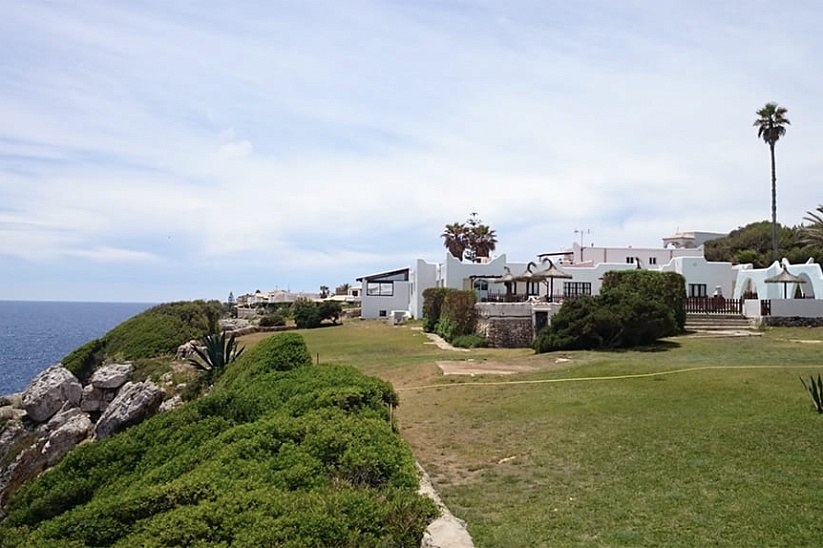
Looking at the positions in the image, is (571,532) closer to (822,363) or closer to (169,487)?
(169,487)

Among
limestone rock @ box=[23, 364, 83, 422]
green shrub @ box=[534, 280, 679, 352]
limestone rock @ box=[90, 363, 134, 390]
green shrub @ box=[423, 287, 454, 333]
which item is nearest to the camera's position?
limestone rock @ box=[23, 364, 83, 422]

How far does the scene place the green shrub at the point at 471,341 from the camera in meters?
30.9

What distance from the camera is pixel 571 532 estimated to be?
654cm

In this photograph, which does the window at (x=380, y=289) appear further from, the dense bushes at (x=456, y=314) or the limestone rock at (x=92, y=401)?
the limestone rock at (x=92, y=401)

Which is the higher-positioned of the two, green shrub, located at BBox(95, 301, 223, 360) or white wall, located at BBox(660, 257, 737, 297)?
white wall, located at BBox(660, 257, 737, 297)

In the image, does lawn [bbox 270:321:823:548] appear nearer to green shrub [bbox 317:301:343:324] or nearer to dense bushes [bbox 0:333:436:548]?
dense bushes [bbox 0:333:436:548]

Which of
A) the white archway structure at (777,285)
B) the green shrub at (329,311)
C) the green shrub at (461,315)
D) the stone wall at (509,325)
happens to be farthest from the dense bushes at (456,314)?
the white archway structure at (777,285)

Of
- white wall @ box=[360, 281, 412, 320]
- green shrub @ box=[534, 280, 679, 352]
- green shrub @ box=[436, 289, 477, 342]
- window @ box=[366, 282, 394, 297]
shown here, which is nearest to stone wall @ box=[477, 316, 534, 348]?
green shrub @ box=[436, 289, 477, 342]

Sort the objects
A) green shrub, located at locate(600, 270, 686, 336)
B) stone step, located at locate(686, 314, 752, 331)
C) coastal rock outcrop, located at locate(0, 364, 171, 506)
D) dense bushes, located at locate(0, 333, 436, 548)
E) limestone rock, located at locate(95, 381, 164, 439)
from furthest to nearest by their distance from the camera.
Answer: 1. stone step, located at locate(686, 314, 752, 331)
2. green shrub, located at locate(600, 270, 686, 336)
3. coastal rock outcrop, located at locate(0, 364, 171, 506)
4. limestone rock, located at locate(95, 381, 164, 439)
5. dense bushes, located at locate(0, 333, 436, 548)

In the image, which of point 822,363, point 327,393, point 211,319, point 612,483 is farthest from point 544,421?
point 211,319

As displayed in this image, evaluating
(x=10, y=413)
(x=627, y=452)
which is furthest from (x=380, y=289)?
(x=627, y=452)

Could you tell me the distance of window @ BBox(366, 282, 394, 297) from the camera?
5753cm

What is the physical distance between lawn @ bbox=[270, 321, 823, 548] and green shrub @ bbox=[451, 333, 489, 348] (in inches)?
476

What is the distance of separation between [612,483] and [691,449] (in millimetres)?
2037
